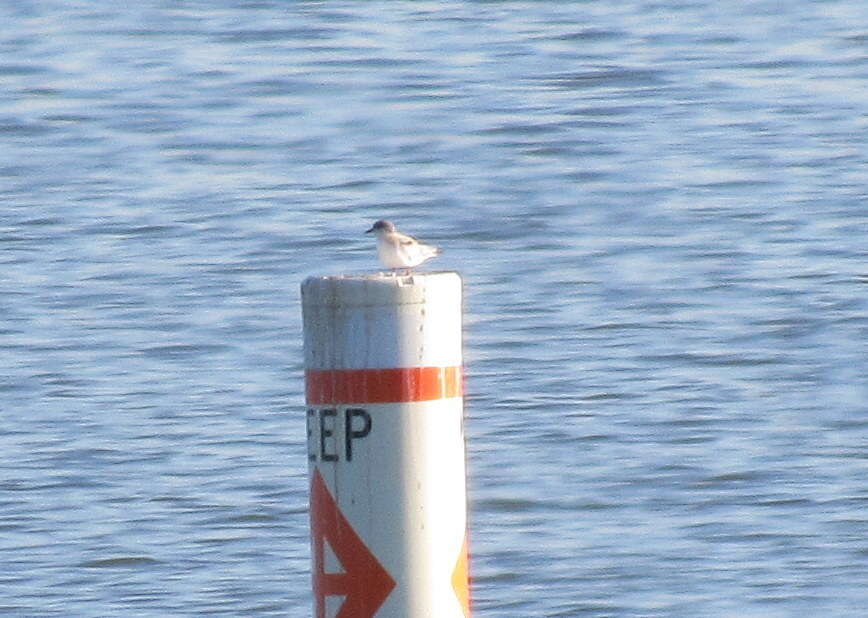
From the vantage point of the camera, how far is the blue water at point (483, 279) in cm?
724

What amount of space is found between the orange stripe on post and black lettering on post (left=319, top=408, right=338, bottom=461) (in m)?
0.02

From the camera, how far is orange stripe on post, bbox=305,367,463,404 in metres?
3.36

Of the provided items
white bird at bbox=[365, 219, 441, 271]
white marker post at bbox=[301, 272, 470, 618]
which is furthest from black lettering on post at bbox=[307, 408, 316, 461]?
white bird at bbox=[365, 219, 441, 271]

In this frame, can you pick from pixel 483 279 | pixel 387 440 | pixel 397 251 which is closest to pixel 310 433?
pixel 387 440

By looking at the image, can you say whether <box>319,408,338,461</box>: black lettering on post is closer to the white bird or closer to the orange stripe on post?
the orange stripe on post

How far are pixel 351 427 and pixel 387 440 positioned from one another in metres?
0.06

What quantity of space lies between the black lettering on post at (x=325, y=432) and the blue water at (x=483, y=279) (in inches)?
129

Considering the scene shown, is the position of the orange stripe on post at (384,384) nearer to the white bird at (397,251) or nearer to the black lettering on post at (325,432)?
the black lettering on post at (325,432)

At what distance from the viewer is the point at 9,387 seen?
9555 mm

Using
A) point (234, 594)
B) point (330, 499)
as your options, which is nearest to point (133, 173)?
point (234, 594)

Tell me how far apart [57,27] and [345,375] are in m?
15.8

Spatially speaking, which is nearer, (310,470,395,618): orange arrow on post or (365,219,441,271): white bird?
(310,470,395,618): orange arrow on post

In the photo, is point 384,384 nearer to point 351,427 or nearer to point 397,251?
point 351,427

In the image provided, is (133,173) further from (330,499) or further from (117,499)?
(330,499)
